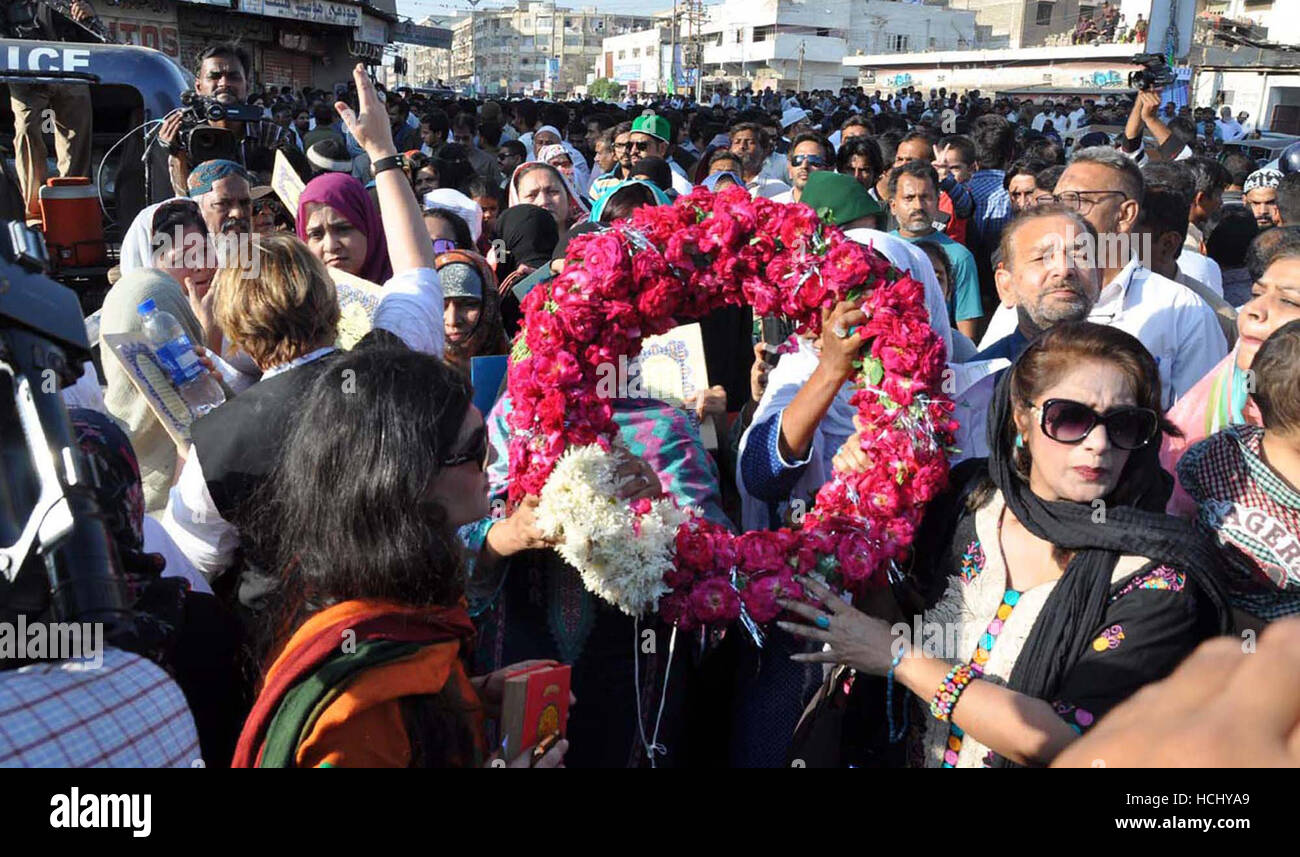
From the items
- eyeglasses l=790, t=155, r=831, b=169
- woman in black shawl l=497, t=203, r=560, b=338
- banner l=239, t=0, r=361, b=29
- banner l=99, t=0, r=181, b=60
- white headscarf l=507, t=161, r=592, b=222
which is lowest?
woman in black shawl l=497, t=203, r=560, b=338

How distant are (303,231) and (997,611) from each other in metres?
3.01

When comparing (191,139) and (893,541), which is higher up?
(191,139)

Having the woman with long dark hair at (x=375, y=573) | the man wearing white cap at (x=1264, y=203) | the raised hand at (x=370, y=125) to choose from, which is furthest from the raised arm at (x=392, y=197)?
the man wearing white cap at (x=1264, y=203)

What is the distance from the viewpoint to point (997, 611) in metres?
2.26

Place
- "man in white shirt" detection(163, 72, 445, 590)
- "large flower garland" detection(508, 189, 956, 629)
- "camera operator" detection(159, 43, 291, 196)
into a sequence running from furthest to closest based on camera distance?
"camera operator" detection(159, 43, 291, 196) < "large flower garland" detection(508, 189, 956, 629) < "man in white shirt" detection(163, 72, 445, 590)

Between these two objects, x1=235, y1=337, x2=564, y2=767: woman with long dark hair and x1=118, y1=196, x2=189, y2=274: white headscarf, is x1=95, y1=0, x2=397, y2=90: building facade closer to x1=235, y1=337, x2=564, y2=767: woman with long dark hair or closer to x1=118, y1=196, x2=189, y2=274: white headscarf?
x1=118, y1=196, x2=189, y2=274: white headscarf

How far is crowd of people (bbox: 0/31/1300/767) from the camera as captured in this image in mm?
1822

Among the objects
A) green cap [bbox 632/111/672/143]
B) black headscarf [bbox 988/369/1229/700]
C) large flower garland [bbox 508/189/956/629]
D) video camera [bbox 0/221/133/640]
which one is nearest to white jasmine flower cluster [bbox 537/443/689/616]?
large flower garland [bbox 508/189/956/629]

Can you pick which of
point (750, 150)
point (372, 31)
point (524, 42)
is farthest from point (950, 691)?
point (524, 42)

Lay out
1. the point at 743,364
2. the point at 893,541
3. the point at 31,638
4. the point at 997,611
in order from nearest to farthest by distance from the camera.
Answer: the point at 31,638
the point at 997,611
the point at 893,541
the point at 743,364

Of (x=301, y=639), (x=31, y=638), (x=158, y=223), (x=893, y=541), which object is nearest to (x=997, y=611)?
(x=893, y=541)

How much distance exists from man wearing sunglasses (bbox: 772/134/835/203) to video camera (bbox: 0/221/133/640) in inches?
236

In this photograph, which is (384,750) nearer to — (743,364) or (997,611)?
(997,611)

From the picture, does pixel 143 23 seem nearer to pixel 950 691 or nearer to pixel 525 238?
pixel 525 238
